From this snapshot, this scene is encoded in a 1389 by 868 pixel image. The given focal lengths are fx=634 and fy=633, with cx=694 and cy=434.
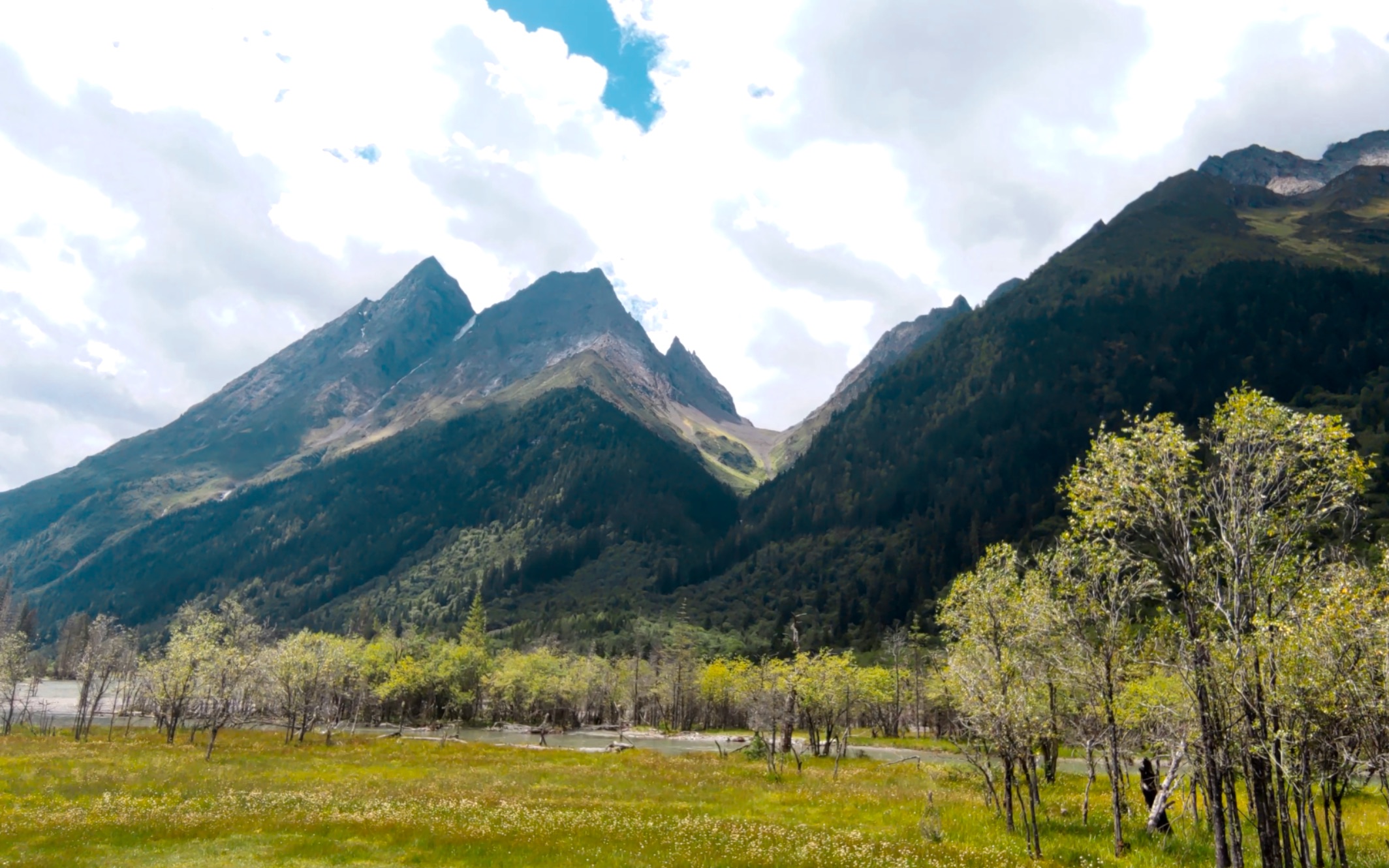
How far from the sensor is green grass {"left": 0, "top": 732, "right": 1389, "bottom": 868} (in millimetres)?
25453

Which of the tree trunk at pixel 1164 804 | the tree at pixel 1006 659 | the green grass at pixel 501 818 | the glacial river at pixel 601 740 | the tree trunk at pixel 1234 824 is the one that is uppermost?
the tree at pixel 1006 659

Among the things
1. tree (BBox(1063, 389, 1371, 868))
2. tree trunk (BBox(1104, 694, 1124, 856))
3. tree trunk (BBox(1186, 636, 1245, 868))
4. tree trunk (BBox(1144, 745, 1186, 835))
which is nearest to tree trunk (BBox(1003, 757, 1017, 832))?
tree trunk (BBox(1104, 694, 1124, 856))

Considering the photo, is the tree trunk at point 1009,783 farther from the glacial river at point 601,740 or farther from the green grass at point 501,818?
the glacial river at point 601,740

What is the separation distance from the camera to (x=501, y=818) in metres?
33.8

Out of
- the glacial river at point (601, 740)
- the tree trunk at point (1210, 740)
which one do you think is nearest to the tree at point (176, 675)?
the glacial river at point (601, 740)

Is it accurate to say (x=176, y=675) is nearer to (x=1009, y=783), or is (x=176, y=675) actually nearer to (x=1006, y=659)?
(x=1009, y=783)

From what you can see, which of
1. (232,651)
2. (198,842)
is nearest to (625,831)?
(198,842)

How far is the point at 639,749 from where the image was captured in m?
86.4

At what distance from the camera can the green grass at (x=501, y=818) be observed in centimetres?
2545

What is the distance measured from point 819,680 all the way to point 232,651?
63.1 m

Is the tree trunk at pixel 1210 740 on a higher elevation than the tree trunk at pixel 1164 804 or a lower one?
higher

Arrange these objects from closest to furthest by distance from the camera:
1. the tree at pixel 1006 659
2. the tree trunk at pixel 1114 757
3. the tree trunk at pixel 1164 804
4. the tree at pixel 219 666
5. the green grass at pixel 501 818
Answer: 1. the tree trunk at pixel 1114 757
2. the tree trunk at pixel 1164 804
3. the tree at pixel 1006 659
4. the green grass at pixel 501 818
5. the tree at pixel 219 666

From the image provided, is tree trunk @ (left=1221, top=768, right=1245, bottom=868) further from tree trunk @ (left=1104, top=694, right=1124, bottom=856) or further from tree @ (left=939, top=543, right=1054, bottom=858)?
tree @ (left=939, top=543, right=1054, bottom=858)

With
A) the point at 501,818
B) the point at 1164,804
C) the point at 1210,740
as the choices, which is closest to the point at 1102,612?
the point at 1210,740
